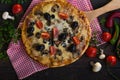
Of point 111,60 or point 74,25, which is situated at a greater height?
point 74,25

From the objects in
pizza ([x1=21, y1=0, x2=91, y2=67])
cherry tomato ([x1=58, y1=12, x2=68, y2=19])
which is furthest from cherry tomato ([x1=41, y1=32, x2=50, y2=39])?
cherry tomato ([x1=58, y1=12, x2=68, y2=19])

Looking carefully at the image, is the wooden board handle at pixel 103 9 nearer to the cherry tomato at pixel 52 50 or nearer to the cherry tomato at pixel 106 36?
the cherry tomato at pixel 106 36

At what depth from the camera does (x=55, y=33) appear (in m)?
2.00

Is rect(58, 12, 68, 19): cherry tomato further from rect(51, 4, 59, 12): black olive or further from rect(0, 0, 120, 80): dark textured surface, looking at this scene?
rect(0, 0, 120, 80): dark textured surface

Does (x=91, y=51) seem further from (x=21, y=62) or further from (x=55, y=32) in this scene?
(x=21, y=62)

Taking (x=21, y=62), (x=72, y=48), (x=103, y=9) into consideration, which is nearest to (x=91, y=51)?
(x=72, y=48)

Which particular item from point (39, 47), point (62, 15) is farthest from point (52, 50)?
point (62, 15)

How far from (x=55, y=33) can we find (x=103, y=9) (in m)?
0.26

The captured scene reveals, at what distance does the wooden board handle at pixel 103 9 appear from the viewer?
80.1 inches

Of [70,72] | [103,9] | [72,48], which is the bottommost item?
[70,72]

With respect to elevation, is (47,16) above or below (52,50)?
above

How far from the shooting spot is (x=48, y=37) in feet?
6.56

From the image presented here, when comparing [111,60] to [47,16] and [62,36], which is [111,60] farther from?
[47,16]

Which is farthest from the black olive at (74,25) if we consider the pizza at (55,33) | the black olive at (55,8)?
the black olive at (55,8)
